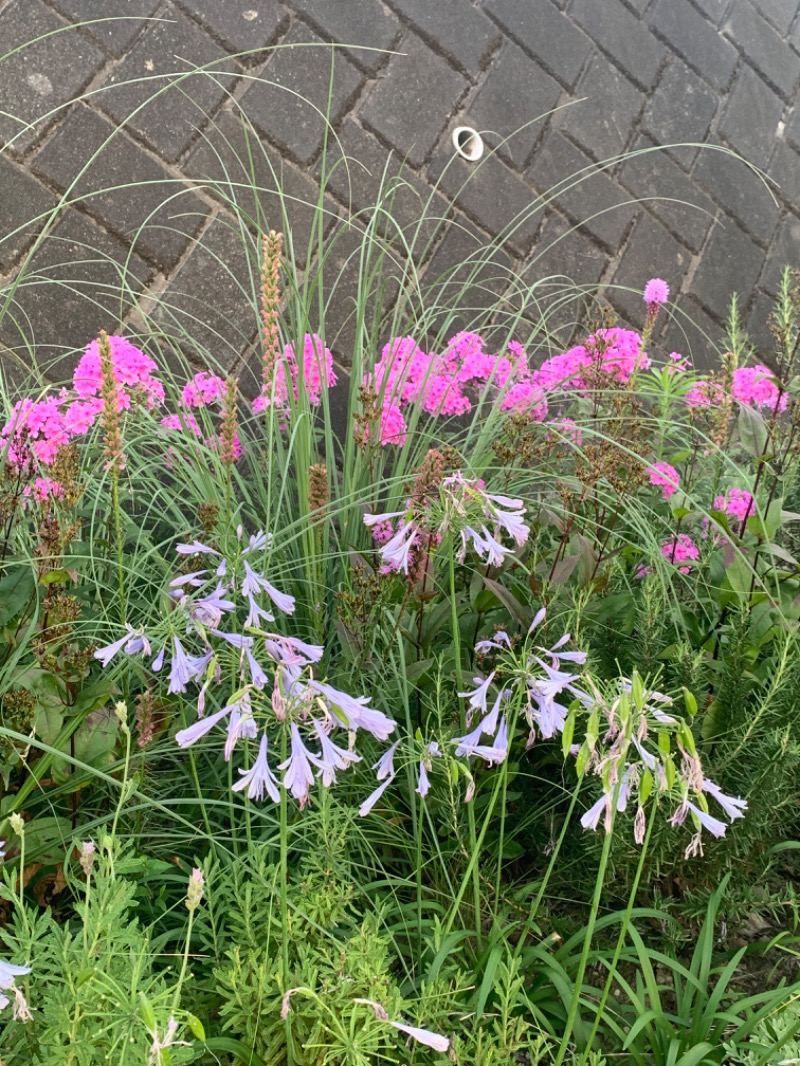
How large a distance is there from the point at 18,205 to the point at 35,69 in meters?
0.35

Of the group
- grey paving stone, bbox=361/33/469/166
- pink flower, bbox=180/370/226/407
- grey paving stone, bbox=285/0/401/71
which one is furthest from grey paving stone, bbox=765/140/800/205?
pink flower, bbox=180/370/226/407

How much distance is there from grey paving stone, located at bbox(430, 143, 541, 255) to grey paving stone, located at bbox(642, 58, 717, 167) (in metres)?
0.71

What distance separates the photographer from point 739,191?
148 inches

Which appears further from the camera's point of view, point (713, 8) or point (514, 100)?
point (713, 8)

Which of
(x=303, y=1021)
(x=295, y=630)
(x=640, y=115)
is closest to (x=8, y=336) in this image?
(x=295, y=630)

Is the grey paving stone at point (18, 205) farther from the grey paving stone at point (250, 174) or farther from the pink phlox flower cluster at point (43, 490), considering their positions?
the pink phlox flower cluster at point (43, 490)

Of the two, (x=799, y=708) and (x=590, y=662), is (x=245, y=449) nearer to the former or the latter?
(x=590, y=662)

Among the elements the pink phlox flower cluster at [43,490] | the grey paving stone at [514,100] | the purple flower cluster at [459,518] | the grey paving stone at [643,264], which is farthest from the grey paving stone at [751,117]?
the purple flower cluster at [459,518]

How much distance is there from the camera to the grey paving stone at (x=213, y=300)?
256 cm

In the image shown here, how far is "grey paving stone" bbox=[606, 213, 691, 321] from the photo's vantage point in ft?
11.0

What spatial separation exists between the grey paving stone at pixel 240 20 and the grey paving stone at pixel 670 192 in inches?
51.5

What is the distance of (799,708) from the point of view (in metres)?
1.34

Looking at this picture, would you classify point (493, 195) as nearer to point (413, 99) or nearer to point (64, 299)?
point (413, 99)

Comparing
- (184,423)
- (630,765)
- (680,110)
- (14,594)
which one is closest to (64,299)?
(184,423)
